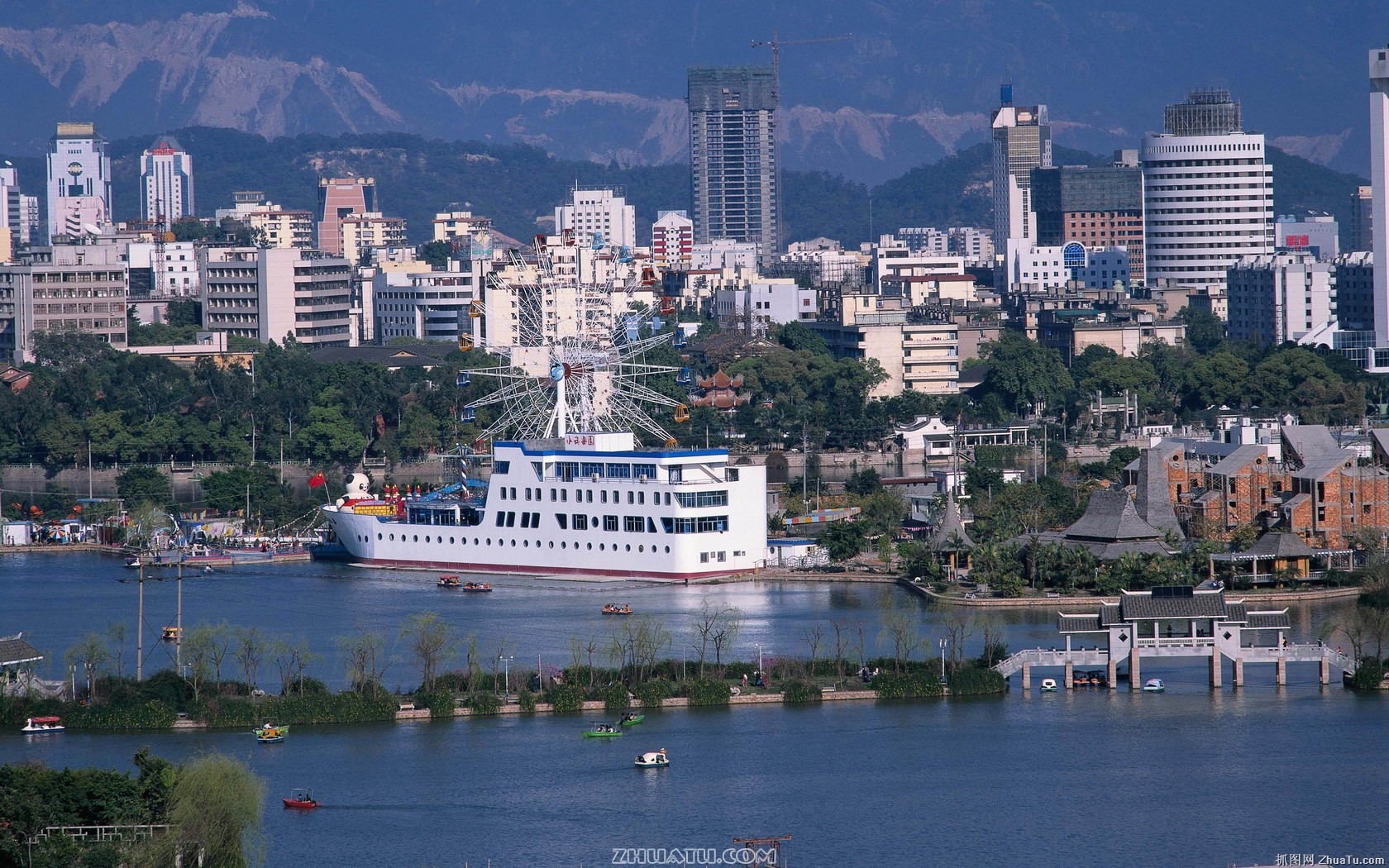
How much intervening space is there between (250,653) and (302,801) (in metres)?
6.44

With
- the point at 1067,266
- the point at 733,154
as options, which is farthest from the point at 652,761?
the point at 733,154

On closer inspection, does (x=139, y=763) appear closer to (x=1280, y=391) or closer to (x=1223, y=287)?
(x=1280, y=391)

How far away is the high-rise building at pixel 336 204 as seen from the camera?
507 ft

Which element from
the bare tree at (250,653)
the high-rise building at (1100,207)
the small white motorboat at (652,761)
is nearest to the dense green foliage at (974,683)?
the small white motorboat at (652,761)

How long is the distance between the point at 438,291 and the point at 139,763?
258ft

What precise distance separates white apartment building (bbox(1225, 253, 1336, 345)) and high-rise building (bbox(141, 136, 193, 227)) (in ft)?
337

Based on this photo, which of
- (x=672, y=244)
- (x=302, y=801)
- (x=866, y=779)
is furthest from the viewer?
(x=672, y=244)

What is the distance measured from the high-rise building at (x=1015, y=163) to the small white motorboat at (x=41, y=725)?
121362mm

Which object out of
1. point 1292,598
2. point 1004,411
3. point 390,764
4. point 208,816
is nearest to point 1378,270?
point 1004,411

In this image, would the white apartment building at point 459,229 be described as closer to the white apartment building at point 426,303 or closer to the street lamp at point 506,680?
the white apartment building at point 426,303

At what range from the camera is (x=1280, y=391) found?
75500 mm

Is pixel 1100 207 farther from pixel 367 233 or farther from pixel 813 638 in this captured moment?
pixel 813 638

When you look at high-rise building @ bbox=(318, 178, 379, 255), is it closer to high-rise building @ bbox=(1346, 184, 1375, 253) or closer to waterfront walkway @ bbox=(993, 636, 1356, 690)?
high-rise building @ bbox=(1346, 184, 1375, 253)

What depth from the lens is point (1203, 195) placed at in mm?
115312
